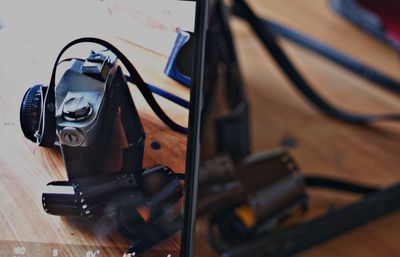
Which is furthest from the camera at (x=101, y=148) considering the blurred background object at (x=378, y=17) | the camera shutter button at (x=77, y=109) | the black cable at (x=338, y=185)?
the blurred background object at (x=378, y=17)

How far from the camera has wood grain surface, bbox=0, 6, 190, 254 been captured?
0.23m

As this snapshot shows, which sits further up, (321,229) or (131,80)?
(131,80)

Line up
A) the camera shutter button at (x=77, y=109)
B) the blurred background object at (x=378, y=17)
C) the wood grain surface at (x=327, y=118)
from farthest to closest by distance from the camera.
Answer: the blurred background object at (x=378, y=17) < the wood grain surface at (x=327, y=118) < the camera shutter button at (x=77, y=109)

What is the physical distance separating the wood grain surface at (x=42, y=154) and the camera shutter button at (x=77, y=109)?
16 mm

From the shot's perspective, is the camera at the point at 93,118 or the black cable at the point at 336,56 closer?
Answer: the camera at the point at 93,118

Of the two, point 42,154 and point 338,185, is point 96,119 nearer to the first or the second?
point 42,154

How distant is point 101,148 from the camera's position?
23 cm

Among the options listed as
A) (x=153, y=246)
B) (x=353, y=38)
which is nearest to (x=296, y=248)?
(x=153, y=246)

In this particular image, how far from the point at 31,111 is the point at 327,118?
0.80 ft

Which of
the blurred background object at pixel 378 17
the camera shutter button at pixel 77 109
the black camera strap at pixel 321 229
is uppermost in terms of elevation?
the camera shutter button at pixel 77 109

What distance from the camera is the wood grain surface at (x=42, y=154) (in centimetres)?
23

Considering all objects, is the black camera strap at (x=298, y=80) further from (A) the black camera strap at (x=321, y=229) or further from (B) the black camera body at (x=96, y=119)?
(B) the black camera body at (x=96, y=119)

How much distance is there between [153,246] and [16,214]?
6 centimetres

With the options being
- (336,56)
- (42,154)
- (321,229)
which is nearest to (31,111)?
(42,154)
